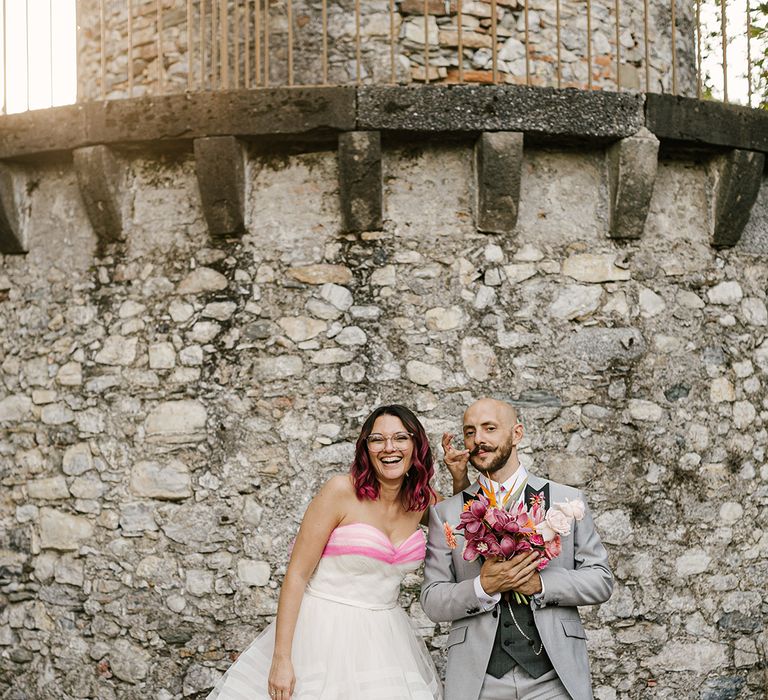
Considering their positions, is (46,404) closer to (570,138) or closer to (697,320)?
(570,138)

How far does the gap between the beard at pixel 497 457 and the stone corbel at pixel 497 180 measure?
195 cm

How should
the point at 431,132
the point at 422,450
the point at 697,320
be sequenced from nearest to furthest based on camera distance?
the point at 422,450, the point at 431,132, the point at 697,320

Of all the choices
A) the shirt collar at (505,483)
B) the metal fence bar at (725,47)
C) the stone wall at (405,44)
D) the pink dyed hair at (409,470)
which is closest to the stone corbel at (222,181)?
the stone wall at (405,44)

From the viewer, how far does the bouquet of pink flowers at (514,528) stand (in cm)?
291

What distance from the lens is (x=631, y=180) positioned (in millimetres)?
4941

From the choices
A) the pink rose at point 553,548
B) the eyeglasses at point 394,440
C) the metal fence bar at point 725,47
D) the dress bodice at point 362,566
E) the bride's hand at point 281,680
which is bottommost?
the bride's hand at point 281,680

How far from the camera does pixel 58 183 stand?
17.7ft

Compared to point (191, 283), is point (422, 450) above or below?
below

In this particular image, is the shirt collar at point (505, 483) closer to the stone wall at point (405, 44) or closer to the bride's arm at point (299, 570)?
the bride's arm at point (299, 570)

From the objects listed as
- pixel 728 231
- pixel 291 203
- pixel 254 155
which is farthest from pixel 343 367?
pixel 728 231

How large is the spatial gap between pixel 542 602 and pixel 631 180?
8.94ft

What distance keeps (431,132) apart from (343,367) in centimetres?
133

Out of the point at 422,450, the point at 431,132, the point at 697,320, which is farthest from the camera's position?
the point at 697,320

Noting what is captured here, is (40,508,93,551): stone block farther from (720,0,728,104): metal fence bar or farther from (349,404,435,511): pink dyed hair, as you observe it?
(720,0,728,104): metal fence bar
